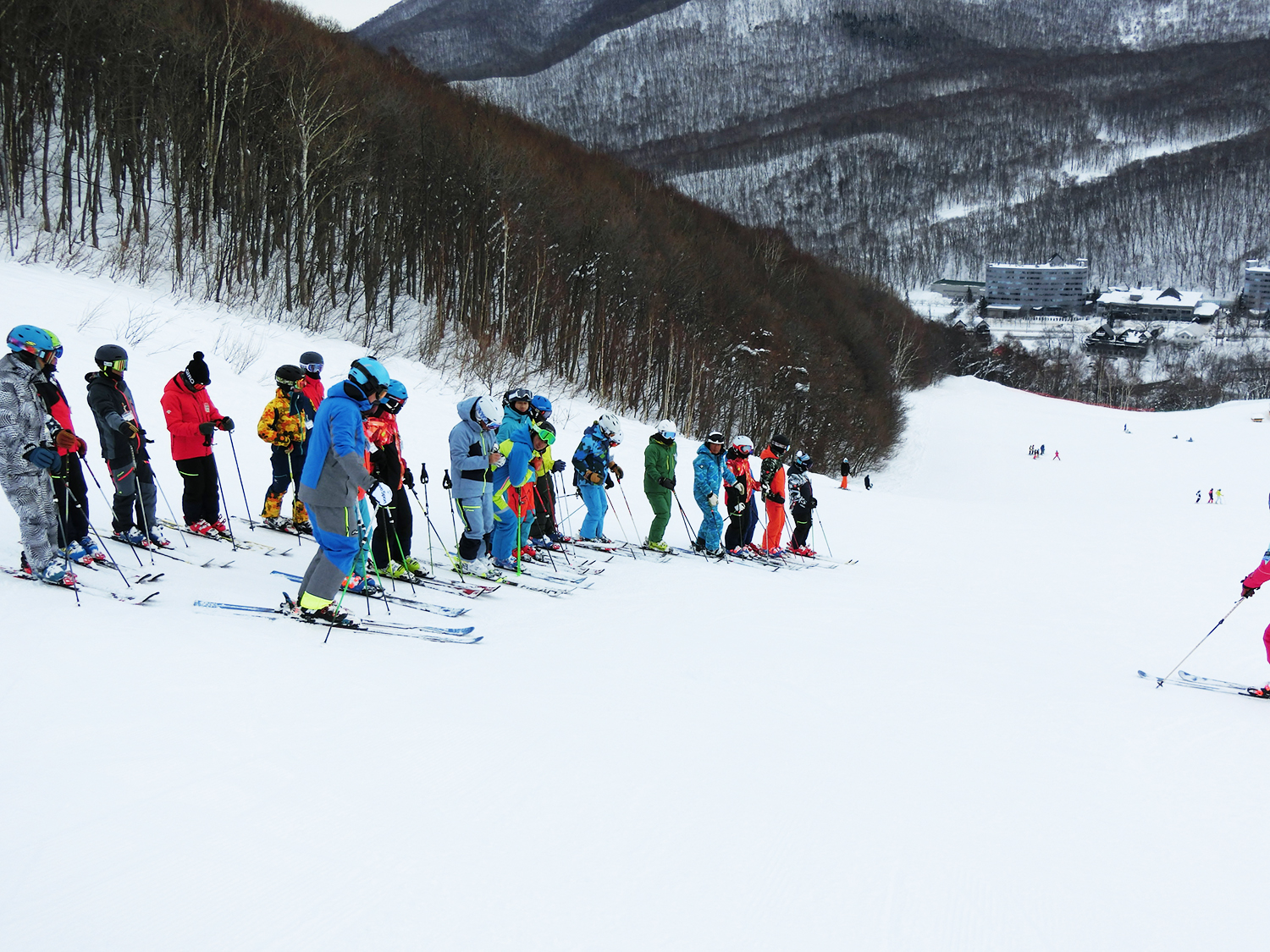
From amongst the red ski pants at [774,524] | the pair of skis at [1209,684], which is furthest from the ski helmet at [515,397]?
the pair of skis at [1209,684]

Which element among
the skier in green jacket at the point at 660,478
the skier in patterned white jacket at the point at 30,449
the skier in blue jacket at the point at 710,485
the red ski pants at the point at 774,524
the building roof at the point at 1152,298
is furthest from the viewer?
the building roof at the point at 1152,298

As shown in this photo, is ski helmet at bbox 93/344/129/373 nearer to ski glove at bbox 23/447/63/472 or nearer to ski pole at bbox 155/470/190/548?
ski pole at bbox 155/470/190/548

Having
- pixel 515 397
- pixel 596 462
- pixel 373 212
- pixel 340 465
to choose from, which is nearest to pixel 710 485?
pixel 596 462

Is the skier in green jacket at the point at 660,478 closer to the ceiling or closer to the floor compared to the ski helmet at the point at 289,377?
closer to the floor

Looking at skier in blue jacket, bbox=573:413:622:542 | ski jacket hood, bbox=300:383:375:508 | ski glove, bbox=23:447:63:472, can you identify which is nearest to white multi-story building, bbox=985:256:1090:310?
skier in blue jacket, bbox=573:413:622:542

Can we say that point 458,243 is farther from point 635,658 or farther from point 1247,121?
point 1247,121

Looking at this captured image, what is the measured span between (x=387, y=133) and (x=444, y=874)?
1158 inches

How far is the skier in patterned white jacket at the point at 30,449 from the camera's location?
492 centimetres

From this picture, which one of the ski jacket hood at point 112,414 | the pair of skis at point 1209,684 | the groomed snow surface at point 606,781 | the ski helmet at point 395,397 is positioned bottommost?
the pair of skis at point 1209,684

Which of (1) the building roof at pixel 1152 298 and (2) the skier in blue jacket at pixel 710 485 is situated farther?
(1) the building roof at pixel 1152 298

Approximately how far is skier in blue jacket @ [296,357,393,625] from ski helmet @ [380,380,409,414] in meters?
0.55

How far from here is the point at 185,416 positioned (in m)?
6.93

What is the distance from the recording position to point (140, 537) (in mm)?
6516

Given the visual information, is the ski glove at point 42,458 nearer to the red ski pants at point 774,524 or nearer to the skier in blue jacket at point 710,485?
the skier in blue jacket at point 710,485
